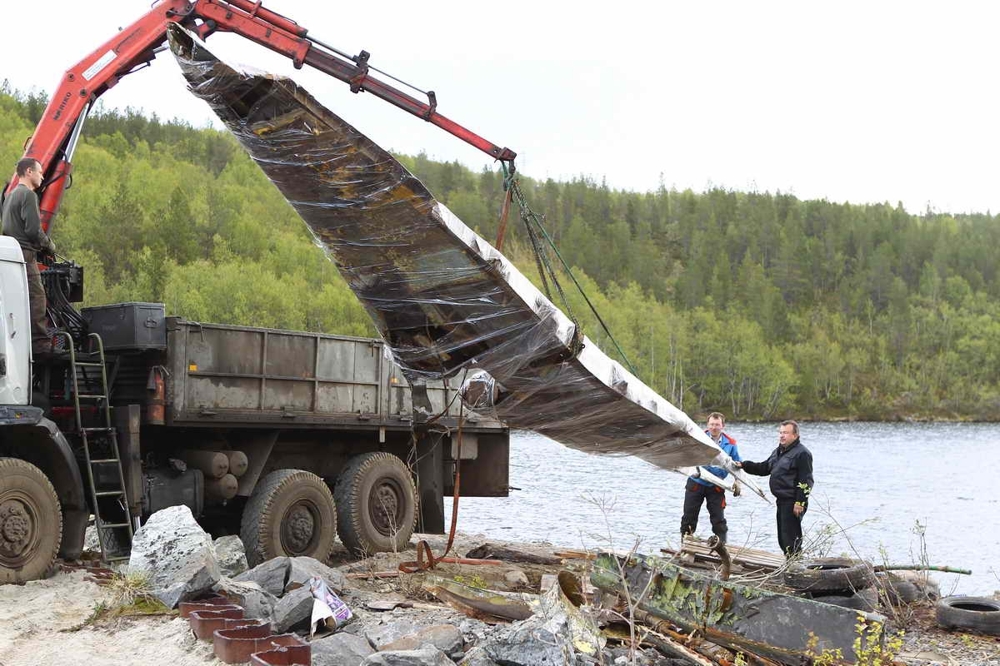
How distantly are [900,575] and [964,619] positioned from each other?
5.91 feet

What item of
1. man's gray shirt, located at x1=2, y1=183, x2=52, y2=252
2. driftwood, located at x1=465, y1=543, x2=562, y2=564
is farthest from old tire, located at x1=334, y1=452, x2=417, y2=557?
man's gray shirt, located at x1=2, y1=183, x2=52, y2=252

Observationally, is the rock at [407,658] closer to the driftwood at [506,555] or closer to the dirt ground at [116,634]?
the dirt ground at [116,634]

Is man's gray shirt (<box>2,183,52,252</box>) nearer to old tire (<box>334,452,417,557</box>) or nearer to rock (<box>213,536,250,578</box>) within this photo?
rock (<box>213,536,250,578</box>)

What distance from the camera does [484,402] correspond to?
866 centimetres

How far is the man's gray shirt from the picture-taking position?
9.34 m

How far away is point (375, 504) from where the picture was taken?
41.0 feet

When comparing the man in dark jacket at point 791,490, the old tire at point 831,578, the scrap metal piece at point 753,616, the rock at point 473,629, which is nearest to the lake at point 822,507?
the man in dark jacket at point 791,490

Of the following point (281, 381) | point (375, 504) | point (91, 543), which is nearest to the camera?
point (281, 381)

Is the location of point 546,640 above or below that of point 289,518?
below

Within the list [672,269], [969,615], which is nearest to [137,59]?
[969,615]

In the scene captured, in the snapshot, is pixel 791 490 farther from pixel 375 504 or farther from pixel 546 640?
pixel 546 640

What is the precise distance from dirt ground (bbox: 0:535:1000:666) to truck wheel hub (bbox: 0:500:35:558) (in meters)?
0.33

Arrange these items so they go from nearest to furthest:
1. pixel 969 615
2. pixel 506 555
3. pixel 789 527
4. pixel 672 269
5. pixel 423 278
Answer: pixel 423 278
pixel 969 615
pixel 789 527
pixel 506 555
pixel 672 269

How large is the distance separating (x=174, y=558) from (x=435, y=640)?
270 centimetres
